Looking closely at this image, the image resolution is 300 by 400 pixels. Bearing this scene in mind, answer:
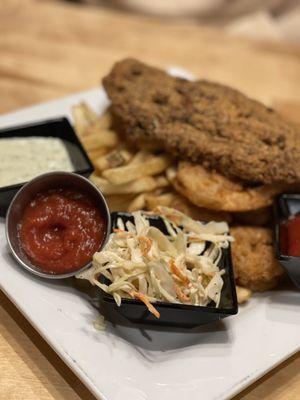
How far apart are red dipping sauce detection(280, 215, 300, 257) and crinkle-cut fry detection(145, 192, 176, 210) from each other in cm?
63

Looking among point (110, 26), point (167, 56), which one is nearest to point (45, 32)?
point (110, 26)

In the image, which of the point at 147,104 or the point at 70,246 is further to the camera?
the point at 147,104

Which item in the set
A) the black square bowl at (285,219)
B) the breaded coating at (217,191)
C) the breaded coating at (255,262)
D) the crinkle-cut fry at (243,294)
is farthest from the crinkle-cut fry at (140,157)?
the crinkle-cut fry at (243,294)

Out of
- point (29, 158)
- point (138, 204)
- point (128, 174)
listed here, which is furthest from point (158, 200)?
point (29, 158)

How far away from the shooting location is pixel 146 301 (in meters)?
2.22

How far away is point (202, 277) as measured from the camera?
2428mm

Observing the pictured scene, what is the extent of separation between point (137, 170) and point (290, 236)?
899 mm

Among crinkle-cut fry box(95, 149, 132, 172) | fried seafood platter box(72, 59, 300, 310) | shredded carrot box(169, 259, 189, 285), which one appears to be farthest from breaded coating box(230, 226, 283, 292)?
crinkle-cut fry box(95, 149, 132, 172)

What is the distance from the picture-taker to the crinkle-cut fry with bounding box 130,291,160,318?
87.3 inches

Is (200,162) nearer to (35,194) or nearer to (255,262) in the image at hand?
(255,262)

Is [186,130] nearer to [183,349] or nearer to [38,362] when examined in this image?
[183,349]

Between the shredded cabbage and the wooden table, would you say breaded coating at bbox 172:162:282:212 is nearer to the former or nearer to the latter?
the shredded cabbage

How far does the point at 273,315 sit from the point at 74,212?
1085 millimetres

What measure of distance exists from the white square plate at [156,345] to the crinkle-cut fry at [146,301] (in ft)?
0.69
